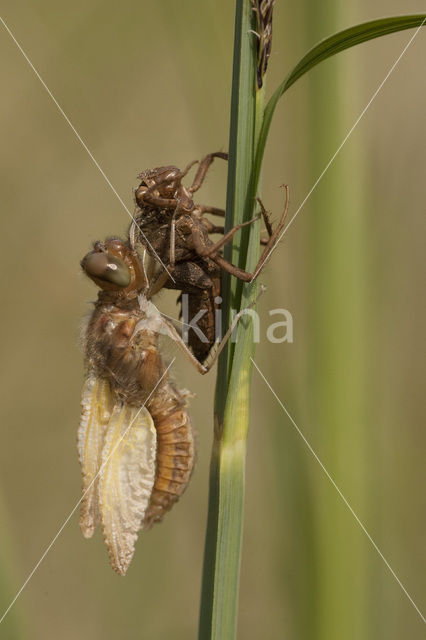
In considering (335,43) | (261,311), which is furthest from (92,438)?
(335,43)

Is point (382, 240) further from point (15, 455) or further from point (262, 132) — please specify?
point (15, 455)

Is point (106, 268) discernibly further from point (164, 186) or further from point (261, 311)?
point (261, 311)

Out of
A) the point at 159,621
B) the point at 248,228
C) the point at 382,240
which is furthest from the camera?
the point at 159,621

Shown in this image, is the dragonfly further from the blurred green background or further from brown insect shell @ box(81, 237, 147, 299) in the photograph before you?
the blurred green background

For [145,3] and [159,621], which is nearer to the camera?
[159,621]

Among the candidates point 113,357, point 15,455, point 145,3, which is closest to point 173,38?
point 145,3

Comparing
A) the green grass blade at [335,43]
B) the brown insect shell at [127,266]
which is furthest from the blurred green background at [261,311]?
the green grass blade at [335,43]
